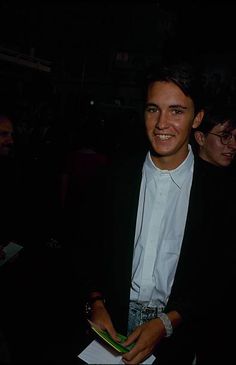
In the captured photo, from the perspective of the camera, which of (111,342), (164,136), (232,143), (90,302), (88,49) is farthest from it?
(88,49)

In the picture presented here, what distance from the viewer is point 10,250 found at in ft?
9.16

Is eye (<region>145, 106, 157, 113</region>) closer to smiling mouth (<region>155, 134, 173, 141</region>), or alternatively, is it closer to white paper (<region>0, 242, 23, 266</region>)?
smiling mouth (<region>155, 134, 173, 141</region>)

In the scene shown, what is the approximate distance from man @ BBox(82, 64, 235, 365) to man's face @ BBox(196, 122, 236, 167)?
89cm

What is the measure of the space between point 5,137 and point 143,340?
2.58m

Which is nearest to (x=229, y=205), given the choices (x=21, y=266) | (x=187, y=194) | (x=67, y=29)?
(x=187, y=194)

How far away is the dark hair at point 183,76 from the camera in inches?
67.4

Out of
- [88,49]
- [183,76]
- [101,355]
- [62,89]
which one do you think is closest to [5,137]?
[183,76]

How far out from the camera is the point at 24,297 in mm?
2742

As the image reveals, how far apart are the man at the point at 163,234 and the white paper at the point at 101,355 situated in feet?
0.37

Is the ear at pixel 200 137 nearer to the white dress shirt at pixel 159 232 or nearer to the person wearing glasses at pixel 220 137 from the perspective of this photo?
the person wearing glasses at pixel 220 137

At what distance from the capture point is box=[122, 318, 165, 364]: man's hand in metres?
1.53

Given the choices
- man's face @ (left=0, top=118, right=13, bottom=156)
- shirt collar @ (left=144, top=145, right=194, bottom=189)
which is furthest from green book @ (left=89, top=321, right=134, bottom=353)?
man's face @ (left=0, top=118, right=13, bottom=156)

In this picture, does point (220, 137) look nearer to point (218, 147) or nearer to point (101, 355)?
point (218, 147)

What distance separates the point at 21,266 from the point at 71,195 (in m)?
1.03
